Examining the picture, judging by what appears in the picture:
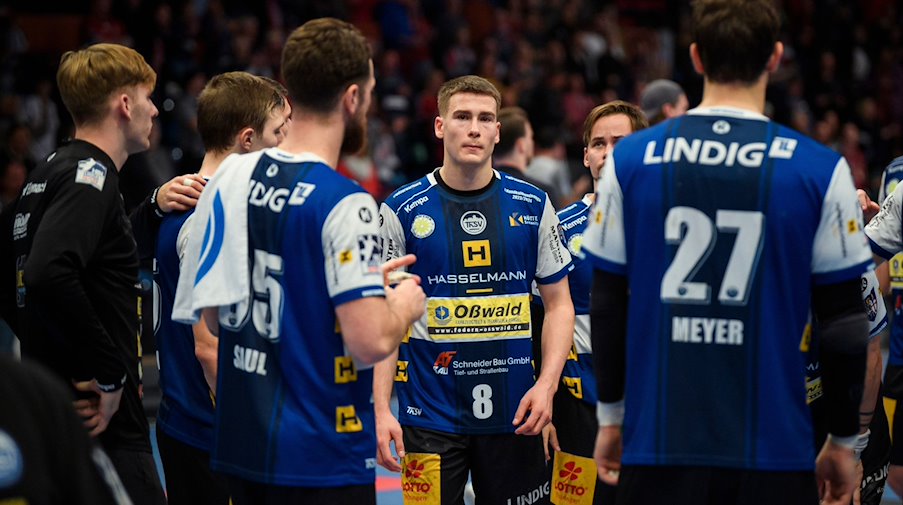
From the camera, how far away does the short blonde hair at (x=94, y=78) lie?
4.48 metres

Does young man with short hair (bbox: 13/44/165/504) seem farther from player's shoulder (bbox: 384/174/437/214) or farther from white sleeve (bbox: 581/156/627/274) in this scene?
white sleeve (bbox: 581/156/627/274)

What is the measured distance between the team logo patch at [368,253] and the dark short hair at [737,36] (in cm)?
116

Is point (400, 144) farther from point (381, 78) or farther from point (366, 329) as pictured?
point (366, 329)

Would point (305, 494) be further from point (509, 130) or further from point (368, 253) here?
point (509, 130)

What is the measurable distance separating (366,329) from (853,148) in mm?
17029

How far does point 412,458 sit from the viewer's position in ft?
17.4

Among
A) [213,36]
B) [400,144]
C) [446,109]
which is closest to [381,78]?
[400,144]

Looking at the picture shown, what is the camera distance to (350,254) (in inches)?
138

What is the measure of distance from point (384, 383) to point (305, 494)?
159 cm

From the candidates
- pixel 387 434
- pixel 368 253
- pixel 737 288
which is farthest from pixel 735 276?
→ pixel 387 434

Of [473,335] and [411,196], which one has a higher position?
[411,196]

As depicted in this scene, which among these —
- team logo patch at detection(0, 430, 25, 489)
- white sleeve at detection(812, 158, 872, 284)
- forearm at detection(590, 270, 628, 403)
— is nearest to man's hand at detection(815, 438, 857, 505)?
white sleeve at detection(812, 158, 872, 284)

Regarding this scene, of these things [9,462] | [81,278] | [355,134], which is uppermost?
[355,134]

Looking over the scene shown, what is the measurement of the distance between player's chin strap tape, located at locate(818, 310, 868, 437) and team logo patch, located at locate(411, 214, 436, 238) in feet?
7.44
